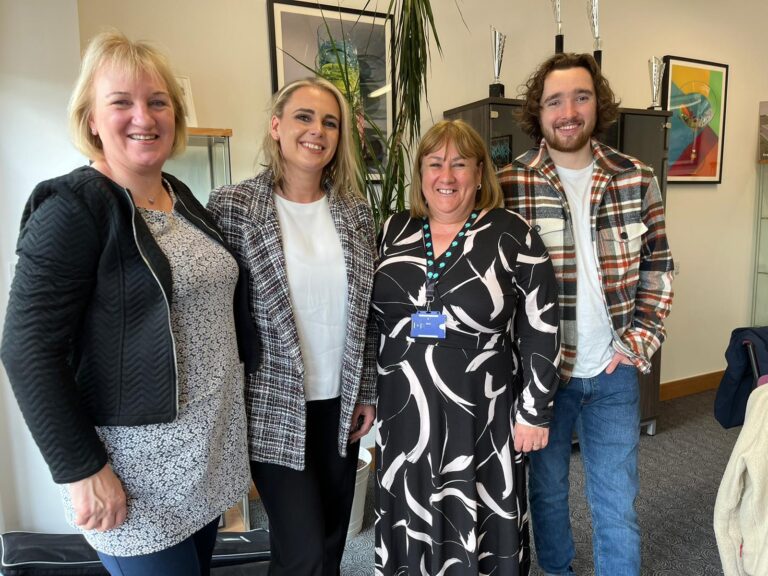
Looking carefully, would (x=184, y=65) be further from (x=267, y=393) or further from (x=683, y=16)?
(x=683, y=16)

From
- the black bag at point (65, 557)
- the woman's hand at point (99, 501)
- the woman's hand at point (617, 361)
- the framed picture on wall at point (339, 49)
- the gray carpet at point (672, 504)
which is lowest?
the gray carpet at point (672, 504)

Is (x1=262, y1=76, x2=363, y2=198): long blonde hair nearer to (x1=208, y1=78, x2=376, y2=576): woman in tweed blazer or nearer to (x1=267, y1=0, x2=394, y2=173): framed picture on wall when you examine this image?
(x1=208, y1=78, x2=376, y2=576): woman in tweed blazer

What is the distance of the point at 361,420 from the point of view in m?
1.63

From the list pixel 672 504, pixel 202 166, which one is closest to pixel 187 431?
pixel 202 166

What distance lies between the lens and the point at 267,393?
55.1 inches

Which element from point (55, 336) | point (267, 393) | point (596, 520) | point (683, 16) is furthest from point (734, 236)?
point (55, 336)

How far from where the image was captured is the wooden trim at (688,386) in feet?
13.3

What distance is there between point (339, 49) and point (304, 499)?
209 cm

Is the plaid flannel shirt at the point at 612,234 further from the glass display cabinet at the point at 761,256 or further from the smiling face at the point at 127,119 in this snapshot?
the glass display cabinet at the point at 761,256

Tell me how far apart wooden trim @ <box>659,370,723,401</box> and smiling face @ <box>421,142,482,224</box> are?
3171 mm

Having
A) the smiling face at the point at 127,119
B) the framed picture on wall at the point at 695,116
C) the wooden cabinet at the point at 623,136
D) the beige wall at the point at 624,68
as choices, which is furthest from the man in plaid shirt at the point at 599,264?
the framed picture on wall at the point at 695,116

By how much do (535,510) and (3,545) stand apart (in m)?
1.77

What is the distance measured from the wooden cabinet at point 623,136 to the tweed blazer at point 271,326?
49.9 inches

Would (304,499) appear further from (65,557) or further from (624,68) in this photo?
(624,68)
